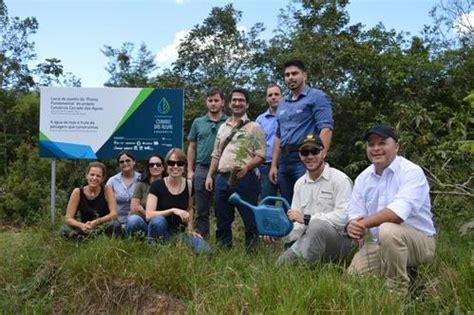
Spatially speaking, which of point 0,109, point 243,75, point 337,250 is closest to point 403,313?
point 337,250

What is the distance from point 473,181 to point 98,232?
3.59m

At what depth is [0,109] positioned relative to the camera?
73.8ft

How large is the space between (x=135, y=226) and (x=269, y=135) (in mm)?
1813

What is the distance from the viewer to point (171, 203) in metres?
5.43

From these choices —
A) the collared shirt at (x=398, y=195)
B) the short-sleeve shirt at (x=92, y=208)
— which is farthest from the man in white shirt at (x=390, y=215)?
the short-sleeve shirt at (x=92, y=208)

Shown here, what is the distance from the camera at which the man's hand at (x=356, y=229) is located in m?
3.93

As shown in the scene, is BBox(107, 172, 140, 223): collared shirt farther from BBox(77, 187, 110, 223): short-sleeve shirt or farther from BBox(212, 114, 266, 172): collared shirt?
BBox(212, 114, 266, 172): collared shirt

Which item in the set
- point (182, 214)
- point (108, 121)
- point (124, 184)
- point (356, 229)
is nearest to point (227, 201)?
point (182, 214)

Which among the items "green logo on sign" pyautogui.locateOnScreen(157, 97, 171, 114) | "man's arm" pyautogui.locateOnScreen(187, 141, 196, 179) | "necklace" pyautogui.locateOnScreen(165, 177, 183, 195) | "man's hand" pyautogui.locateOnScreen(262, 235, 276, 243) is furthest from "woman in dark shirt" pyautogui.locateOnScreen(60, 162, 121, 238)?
"green logo on sign" pyautogui.locateOnScreen(157, 97, 171, 114)

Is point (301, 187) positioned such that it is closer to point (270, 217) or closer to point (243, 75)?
point (270, 217)

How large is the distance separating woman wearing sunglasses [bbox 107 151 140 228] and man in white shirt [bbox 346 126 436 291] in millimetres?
2743

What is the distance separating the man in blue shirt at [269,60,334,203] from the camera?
5230mm

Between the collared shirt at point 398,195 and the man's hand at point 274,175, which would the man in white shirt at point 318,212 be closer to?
the collared shirt at point 398,195

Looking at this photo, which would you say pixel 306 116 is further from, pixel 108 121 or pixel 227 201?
pixel 108 121
